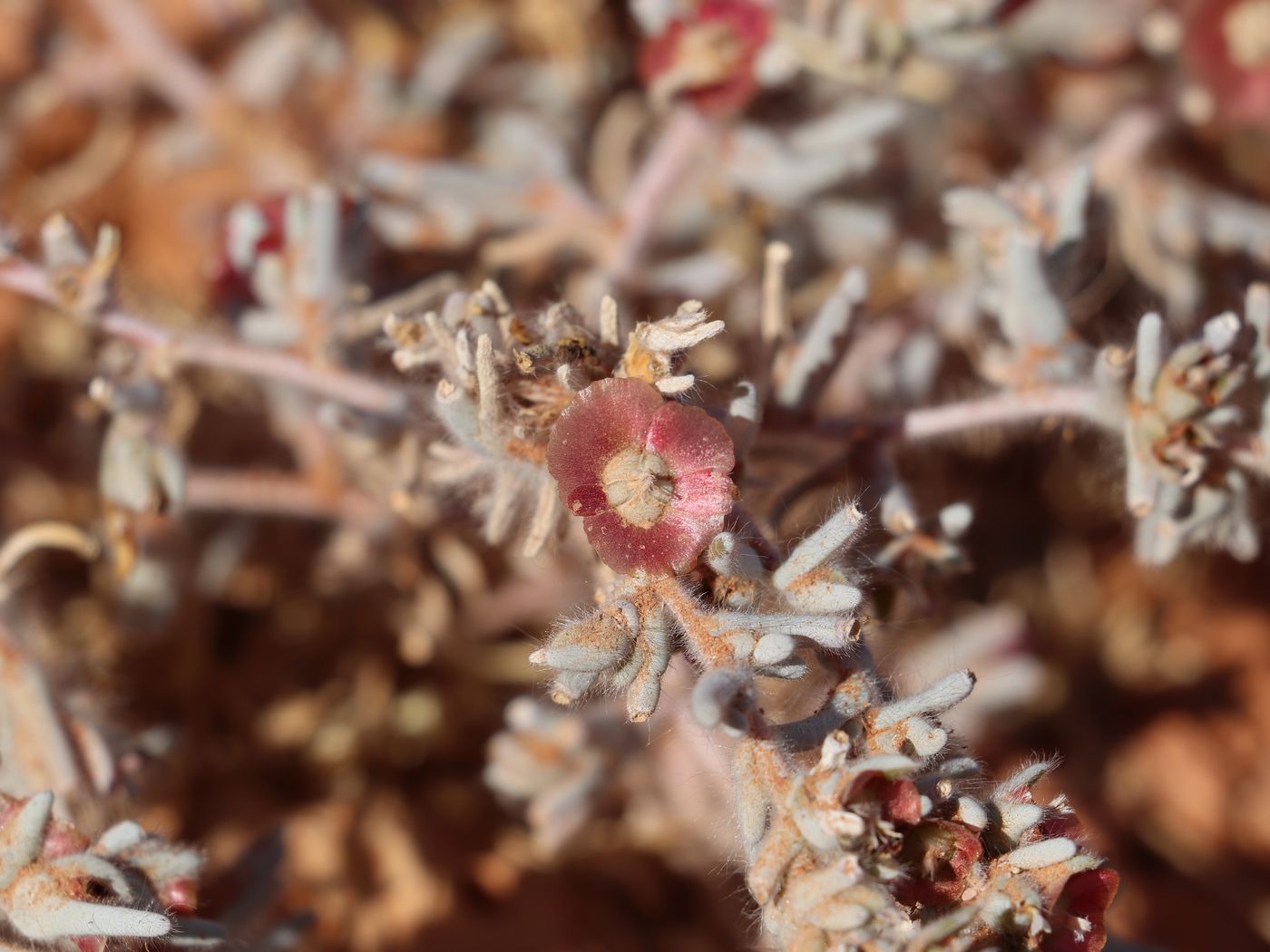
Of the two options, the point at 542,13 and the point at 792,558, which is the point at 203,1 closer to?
the point at 542,13

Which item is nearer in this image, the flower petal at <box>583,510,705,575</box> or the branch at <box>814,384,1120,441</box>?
the flower petal at <box>583,510,705,575</box>

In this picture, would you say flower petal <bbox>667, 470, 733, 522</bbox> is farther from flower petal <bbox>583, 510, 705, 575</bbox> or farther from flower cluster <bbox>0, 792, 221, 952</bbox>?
flower cluster <bbox>0, 792, 221, 952</bbox>

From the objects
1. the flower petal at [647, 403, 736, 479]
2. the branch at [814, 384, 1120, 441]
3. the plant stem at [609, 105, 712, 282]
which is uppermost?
the flower petal at [647, 403, 736, 479]

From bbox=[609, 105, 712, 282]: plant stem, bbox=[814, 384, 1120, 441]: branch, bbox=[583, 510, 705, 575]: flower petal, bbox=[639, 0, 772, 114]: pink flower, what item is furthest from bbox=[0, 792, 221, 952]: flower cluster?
bbox=[639, 0, 772, 114]: pink flower

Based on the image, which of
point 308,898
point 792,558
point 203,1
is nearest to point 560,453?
point 792,558

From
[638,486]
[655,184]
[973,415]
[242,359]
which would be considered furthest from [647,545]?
[655,184]

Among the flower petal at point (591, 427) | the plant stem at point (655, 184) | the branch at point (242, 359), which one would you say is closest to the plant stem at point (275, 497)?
the branch at point (242, 359)
